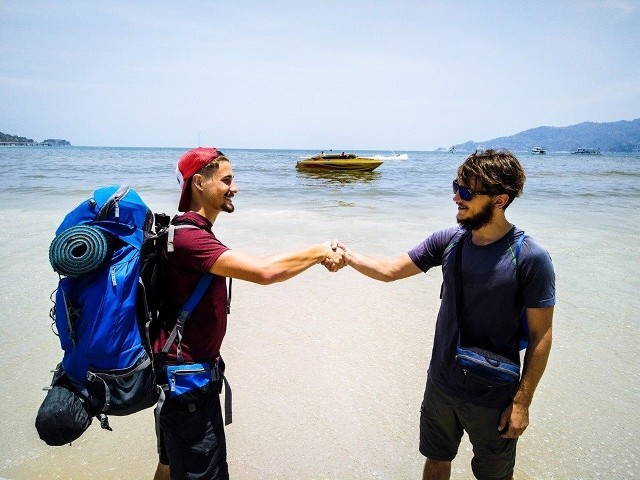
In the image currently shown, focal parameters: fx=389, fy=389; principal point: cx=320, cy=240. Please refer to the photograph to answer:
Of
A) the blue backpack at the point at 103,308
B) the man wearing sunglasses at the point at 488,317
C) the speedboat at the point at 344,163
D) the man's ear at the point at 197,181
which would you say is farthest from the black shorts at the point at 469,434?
the speedboat at the point at 344,163

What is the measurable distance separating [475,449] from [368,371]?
181cm

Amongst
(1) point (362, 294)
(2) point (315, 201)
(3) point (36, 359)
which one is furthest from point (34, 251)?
(2) point (315, 201)

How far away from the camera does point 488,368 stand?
1.89m

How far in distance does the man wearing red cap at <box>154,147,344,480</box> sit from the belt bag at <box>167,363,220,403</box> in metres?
0.03

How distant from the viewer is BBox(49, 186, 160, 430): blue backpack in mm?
1572

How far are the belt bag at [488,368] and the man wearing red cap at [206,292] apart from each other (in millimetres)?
1047

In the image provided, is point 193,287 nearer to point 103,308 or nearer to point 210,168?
point 103,308

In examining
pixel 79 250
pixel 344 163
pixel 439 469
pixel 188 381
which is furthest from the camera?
pixel 344 163

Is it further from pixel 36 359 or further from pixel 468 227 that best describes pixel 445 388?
pixel 36 359

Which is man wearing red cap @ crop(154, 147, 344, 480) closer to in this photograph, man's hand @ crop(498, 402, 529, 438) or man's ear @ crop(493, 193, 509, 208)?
man's ear @ crop(493, 193, 509, 208)

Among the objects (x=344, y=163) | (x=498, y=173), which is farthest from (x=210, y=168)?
(x=344, y=163)

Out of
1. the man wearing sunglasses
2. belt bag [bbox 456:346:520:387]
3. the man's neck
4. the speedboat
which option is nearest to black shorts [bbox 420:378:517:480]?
the man wearing sunglasses

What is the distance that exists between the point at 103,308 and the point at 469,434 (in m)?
1.88

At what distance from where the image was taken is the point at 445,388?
6.84 feet
